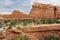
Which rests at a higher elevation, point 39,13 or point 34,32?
point 34,32

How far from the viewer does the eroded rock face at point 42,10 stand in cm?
2825

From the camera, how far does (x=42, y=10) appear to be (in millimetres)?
28812

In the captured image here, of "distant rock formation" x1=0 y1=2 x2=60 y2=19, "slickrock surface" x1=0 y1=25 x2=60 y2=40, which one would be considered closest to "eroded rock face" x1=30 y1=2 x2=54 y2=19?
"distant rock formation" x1=0 y1=2 x2=60 y2=19

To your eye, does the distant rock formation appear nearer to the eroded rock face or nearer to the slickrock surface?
the eroded rock face

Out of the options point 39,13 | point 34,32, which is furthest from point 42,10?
point 34,32

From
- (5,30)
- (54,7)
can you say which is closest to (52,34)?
(5,30)

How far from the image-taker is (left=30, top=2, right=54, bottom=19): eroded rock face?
92.7 ft

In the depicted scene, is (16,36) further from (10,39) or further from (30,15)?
(30,15)

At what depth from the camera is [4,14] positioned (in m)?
28.3

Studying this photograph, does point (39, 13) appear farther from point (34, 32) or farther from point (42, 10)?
point (34, 32)

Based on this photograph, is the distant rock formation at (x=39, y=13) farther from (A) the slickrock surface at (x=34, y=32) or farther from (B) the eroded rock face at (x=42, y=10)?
(A) the slickrock surface at (x=34, y=32)

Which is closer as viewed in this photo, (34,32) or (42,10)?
(34,32)

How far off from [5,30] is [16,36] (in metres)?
1.76

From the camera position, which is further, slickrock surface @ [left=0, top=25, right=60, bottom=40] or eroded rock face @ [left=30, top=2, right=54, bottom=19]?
eroded rock face @ [left=30, top=2, right=54, bottom=19]
